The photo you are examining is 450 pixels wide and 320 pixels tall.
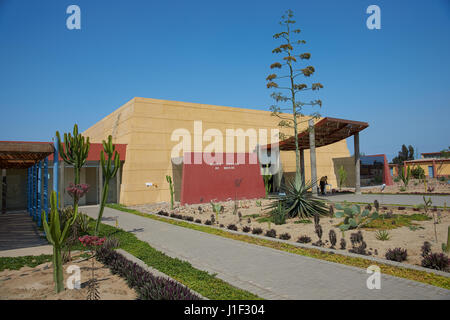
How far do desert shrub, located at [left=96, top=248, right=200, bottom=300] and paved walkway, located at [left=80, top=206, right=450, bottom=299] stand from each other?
1127mm

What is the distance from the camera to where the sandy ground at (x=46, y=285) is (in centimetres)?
475

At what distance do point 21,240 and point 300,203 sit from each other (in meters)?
10.3

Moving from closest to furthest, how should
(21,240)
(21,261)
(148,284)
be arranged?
(148,284)
(21,261)
(21,240)

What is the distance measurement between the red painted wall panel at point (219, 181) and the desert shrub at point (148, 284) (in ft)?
44.4

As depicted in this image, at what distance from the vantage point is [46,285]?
208 inches

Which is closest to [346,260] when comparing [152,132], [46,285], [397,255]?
[397,255]

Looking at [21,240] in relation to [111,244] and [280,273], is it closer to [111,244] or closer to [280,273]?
[111,244]

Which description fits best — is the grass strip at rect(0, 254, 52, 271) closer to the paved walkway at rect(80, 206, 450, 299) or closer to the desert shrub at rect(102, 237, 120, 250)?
the desert shrub at rect(102, 237, 120, 250)

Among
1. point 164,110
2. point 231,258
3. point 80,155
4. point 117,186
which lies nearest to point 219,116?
point 164,110

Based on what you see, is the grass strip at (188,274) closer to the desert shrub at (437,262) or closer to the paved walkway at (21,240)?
the paved walkway at (21,240)

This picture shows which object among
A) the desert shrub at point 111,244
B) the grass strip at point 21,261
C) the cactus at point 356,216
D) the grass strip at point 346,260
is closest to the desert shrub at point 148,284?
the desert shrub at point 111,244

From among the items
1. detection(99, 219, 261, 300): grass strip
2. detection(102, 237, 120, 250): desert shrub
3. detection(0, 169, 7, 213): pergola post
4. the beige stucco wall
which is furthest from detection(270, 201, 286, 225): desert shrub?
detection(0, 169, 7, 213): pergola post

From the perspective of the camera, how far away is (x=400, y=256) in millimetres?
6352

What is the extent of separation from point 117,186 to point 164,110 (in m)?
6.95
